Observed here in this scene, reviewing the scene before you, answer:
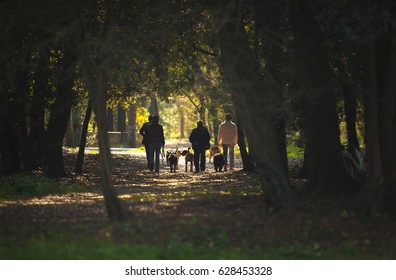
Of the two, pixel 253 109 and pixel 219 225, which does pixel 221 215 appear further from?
pixel 253 109

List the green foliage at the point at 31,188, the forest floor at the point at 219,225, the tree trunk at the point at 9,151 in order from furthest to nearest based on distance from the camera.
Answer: the tree trunk at the point at 9,151 < the green foliage at the point at 31,188 < the forest floor at the point at 219,225

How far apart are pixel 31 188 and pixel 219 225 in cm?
827

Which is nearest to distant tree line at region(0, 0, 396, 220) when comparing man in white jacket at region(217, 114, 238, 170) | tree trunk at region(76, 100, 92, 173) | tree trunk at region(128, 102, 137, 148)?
tree trunk at region(76, 100, 92, 173)

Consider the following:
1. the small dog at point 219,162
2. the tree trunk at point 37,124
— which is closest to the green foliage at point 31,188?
the tree trunk at point 37,124

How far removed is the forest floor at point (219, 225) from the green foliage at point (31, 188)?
4.89 feet

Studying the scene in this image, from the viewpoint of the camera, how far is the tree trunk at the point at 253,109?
1080 centimetres

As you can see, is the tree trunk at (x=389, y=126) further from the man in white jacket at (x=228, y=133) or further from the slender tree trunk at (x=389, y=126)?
the man in white jacket at (x=228, y=133)

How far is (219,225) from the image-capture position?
10695 millimetres

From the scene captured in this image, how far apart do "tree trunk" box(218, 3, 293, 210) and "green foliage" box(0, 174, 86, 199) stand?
25.1 ft

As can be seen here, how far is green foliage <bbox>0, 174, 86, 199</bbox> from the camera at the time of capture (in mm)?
17422

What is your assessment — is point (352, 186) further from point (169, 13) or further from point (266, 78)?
point (169, 13)

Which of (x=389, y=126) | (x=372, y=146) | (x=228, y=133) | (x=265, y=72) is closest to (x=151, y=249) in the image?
(x=372, y=146)

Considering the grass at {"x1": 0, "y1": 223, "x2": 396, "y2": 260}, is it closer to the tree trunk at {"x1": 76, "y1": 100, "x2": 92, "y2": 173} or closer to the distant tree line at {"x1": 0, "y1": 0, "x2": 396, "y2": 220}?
the distant tree line at {"x1": 0, "y1": 0, "x2": 396, "y2": 220}

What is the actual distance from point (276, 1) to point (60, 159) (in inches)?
417
